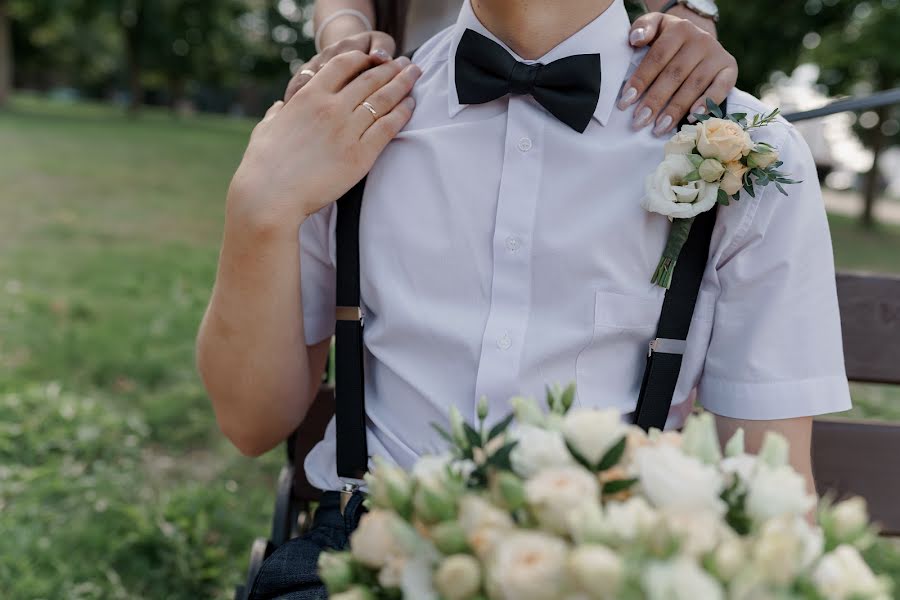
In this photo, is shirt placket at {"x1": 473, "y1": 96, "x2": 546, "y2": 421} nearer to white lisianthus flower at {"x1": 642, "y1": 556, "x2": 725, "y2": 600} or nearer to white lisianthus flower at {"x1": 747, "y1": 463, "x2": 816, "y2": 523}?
white lisianthus flower at {"x1": 747, "y1": 463, "x2": 816, "y2": 523}

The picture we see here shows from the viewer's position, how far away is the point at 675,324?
1700 mm

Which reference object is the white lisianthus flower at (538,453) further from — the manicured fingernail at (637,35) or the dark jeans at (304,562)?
the manicured fingernail at (637,35)

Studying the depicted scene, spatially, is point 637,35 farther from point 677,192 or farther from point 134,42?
point 134,42

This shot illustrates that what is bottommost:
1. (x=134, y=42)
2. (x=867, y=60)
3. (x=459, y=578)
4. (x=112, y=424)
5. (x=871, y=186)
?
(x=871, y=186)

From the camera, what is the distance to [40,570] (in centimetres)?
301

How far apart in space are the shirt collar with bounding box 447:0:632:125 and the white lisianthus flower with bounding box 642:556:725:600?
1124mm

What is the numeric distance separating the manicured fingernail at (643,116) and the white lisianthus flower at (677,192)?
0.13 metres

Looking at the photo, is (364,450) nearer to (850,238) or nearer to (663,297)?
(663,297)

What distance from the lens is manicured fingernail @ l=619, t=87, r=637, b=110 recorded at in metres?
1.74

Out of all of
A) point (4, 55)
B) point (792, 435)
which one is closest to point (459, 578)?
point (792, 435)

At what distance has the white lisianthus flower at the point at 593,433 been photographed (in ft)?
3.09

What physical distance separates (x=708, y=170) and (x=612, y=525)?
91 centimetres

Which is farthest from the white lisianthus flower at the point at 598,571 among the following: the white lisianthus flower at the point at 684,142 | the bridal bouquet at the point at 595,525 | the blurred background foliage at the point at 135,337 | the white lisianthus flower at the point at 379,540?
the blurred background foliage at the point at 135,337

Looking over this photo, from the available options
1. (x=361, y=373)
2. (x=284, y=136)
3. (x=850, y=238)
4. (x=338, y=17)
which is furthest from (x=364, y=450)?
(x=850, y=238)
